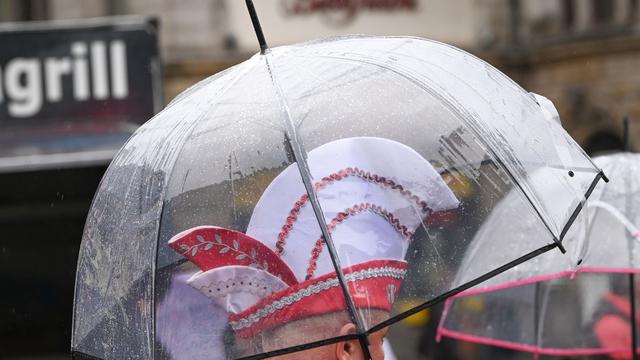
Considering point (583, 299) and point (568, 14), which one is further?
point (568, 14)

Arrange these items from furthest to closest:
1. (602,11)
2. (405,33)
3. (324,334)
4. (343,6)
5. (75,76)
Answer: (343,6), (405,33), (602,11), (75,76), (324,334)

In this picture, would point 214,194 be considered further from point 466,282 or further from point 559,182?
point 559,182

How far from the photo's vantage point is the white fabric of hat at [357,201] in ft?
7.82

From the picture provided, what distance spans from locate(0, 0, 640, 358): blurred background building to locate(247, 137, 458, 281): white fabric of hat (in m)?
10.8

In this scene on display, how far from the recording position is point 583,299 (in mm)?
4957

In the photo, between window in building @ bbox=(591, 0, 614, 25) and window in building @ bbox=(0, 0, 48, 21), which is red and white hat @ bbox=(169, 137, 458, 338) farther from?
window in building @ bbox=(0, 0, 48, 21)

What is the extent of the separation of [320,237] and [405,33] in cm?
1286

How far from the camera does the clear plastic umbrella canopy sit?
93.0 inches

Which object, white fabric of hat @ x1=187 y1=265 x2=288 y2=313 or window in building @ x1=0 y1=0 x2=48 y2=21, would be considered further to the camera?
window in building @ x1=0 y1=0 x2=48 y2=21

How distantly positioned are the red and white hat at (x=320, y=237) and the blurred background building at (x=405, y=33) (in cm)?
1077

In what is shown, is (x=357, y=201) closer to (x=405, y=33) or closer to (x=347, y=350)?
(x=347, y=350)

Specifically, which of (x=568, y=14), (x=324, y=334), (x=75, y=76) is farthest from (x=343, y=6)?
Answer: (x=324, y=334)

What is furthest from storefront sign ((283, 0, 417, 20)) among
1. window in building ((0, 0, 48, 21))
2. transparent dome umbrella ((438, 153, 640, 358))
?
transparent dome umbrella ((438, 153, 640, 358))

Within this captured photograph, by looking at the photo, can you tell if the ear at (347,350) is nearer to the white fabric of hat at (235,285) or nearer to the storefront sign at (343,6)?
the white fabric of hat at (235,285)
